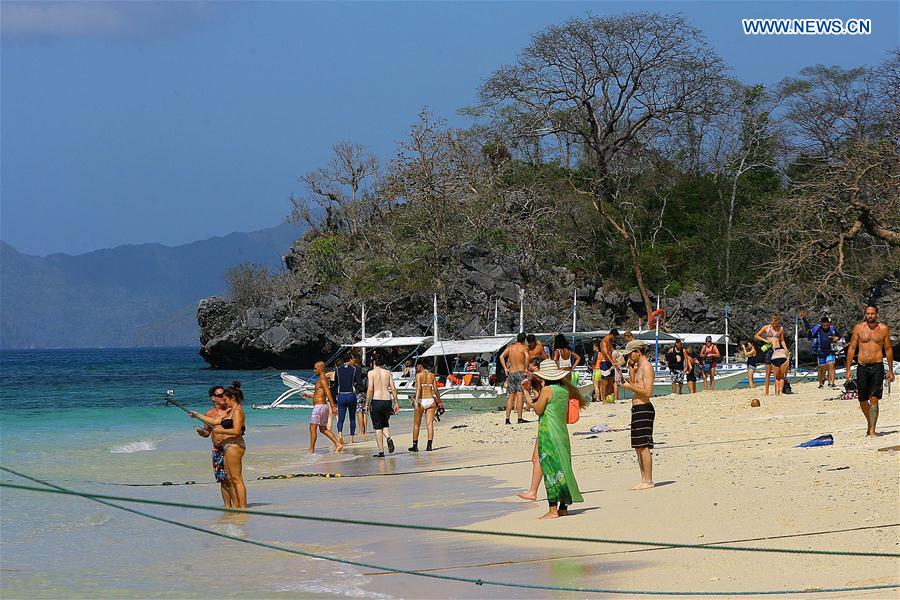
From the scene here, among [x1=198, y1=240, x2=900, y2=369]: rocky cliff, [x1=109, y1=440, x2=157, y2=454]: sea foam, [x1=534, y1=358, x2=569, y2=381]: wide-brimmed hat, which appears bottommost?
[x1=109, y1=440, x2=157, y2=454]: sea foam

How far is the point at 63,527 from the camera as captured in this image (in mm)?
11852

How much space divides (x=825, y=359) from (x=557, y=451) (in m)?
15.1

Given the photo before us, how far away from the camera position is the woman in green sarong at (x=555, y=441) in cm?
1002

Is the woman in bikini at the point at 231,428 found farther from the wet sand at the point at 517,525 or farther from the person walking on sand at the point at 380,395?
the person walking on sand at the point at 380,395

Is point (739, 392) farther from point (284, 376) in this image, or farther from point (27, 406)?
point (27, 406)

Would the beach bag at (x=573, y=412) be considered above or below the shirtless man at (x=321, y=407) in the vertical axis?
above

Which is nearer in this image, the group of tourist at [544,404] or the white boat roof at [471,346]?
the group of tourist at [544,404]

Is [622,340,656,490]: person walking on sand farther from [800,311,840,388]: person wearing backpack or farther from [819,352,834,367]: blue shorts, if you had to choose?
[819,352,834,367]: blue shorts

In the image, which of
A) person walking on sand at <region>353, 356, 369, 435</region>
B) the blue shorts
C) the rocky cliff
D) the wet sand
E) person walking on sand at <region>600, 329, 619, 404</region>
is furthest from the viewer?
the rocky cliff

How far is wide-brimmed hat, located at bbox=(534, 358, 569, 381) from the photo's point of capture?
10195mm

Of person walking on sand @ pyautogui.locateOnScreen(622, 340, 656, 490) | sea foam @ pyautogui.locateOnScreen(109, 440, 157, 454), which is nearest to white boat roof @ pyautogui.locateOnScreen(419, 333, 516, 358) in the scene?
sea foam @ pyautogui.locateOnScreen(109, 440, 157, 454)

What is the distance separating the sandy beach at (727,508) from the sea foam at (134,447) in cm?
758

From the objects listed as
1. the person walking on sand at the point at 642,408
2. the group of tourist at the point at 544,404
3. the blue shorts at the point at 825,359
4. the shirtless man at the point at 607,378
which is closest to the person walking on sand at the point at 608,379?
the shirtless man at the point at 607,378

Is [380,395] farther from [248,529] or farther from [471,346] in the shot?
[471,346]
